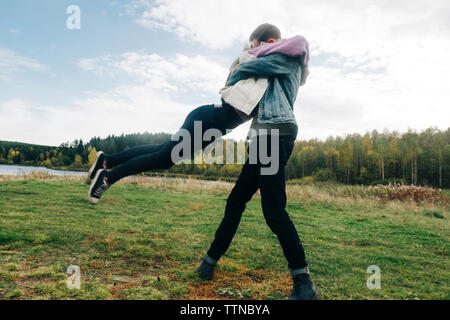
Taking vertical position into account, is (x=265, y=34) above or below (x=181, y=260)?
above

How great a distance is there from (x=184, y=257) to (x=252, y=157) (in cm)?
179

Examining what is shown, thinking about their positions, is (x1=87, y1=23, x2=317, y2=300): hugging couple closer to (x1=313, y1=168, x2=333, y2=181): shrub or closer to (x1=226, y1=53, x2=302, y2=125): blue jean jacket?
(x1=226, y1=53, x2=302, y2=125): blue jean jacket

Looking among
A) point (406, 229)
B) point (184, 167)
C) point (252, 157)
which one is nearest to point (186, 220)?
point (252, 157)

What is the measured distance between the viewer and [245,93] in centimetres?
240

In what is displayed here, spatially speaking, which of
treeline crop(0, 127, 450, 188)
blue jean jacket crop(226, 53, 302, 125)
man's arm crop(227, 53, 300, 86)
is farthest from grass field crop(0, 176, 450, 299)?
treeline crop(0, 127, 450, 188)

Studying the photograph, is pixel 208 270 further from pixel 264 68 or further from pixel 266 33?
pixel 266 33

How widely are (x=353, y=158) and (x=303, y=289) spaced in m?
62.7

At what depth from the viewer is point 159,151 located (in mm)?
2646

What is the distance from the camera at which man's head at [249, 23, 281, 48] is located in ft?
9.04

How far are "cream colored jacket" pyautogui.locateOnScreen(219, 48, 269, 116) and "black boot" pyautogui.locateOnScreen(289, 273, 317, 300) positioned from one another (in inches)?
58.4

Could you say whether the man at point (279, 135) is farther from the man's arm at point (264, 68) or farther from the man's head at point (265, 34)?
the man's head at point (265, 34)

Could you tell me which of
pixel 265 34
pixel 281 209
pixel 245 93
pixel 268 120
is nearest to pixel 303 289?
pixel 281 209

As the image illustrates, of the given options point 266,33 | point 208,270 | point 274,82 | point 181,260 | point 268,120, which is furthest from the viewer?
point 181,260

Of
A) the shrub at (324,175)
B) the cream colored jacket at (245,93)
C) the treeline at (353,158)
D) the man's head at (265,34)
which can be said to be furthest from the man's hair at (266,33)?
the shrub at (324,175)
